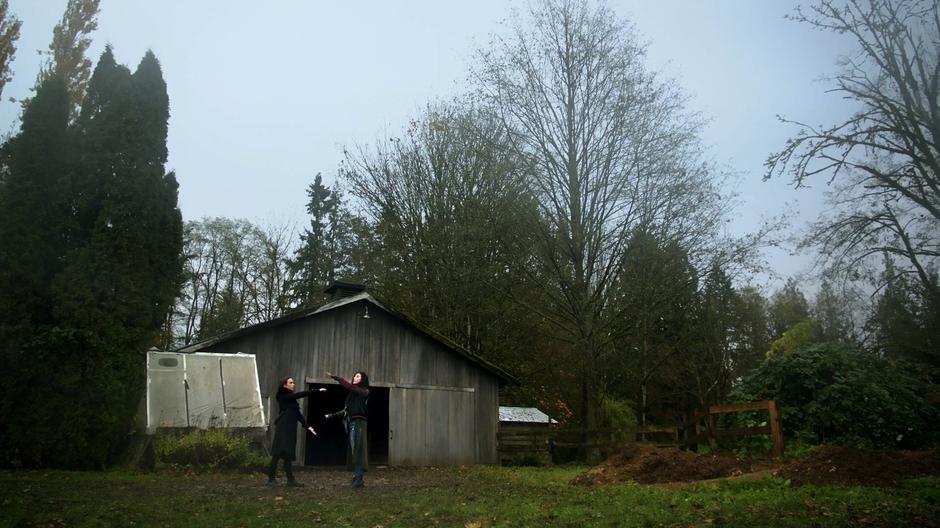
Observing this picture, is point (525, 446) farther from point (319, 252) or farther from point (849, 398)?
point (319, 252)

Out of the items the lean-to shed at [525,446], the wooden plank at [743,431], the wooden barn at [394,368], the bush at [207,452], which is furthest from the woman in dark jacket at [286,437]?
the lean-to shed at [525,446]

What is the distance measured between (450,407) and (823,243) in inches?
458

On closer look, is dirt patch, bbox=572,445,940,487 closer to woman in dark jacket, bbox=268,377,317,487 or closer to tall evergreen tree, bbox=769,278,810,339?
woman in dark jacket, bbox=268,377,317,487

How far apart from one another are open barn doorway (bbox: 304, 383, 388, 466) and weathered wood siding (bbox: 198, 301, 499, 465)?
282 centimetres

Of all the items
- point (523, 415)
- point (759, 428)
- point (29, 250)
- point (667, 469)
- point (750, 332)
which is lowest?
point (523, 415)

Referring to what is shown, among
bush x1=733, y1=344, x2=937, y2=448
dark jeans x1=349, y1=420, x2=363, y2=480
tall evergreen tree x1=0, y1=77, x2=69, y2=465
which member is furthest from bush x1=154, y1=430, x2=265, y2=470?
bush x1=733, y1=344, x2=937, y2=448

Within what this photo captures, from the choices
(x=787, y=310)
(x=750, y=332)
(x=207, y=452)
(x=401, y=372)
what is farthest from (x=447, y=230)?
(x=787, y=310)

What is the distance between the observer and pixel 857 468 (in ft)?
32.8

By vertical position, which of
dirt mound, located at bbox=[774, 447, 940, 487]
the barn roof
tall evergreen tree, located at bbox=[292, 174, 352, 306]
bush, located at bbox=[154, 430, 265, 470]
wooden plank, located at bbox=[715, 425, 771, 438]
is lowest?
bush, located at bbox=[154, 430, 265, 470]

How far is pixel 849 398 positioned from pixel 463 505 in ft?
33.8

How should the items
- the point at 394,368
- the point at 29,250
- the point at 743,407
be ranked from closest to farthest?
1. the point at 743,407
2. the point at 29,250
3. the point at 394,368

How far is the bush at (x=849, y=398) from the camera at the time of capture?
14422 mm

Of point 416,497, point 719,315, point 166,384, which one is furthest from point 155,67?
point 719,315

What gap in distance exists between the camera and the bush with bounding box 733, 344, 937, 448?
14422 mm
